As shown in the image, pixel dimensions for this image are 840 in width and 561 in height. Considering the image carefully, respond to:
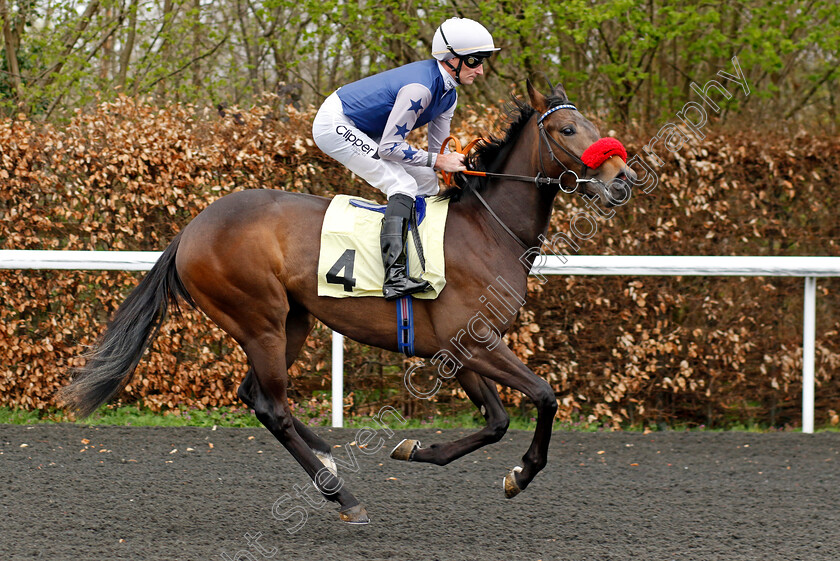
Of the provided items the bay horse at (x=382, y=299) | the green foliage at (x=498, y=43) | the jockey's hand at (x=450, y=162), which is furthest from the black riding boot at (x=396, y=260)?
the green foliage at (x=498, y=43)

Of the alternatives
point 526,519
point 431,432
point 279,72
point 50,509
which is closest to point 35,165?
point 50,509

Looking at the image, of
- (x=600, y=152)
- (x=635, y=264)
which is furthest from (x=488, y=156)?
(x=635, y=264)

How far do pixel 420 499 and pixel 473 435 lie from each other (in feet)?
1.81

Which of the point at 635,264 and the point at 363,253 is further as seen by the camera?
the point at 635,264

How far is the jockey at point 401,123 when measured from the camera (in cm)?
358

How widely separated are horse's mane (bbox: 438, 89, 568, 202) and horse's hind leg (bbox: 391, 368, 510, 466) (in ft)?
2.65

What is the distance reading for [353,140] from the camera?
3.82 meters

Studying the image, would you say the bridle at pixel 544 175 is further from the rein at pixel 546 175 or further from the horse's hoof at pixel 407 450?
the horse's hoof at pixel 407 450

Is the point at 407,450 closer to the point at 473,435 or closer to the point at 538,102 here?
the point at 473,435

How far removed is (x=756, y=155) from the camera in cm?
575

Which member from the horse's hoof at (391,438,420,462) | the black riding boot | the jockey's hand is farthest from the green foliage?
the horse's hoof at (391,438,420,462)

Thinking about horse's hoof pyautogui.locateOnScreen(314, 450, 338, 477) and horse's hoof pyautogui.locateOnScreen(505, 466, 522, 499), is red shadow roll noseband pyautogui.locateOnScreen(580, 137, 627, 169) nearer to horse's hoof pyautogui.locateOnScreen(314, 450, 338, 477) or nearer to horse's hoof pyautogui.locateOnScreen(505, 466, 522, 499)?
horse's hoof pyautogui.locateOnScreen(505, 466, 522, 499)

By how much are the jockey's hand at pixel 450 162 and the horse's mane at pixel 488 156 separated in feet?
0.45

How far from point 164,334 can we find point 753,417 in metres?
4.13
